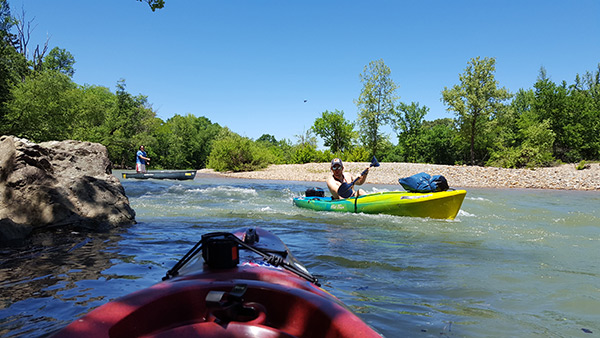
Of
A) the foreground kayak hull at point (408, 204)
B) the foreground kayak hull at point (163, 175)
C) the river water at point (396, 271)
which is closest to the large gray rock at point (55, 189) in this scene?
the river water at point (396, 271)

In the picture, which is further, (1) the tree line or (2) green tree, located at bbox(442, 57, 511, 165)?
(2) green tree, located at bbox(442, 57, 511, 165)

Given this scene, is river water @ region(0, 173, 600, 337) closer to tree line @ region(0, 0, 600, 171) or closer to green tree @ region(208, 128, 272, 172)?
tree line @ region(0, 0, 600, 171)

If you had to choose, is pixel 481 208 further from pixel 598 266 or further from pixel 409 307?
pixel 409 307

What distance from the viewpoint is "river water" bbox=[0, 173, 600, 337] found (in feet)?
8.11

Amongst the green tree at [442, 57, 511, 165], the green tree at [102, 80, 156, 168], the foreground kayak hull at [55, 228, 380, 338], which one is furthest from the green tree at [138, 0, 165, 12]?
the green tree at [102, 80, 156, 168]

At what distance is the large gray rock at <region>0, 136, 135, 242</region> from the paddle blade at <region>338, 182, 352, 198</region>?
14.5 feet

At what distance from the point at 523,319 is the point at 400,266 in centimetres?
146

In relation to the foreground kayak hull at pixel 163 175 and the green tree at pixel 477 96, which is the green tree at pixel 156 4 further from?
the green tree at pixel 477 96

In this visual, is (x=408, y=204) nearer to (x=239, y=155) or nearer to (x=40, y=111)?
(x=40, y=111)

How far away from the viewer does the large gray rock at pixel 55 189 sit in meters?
4.55

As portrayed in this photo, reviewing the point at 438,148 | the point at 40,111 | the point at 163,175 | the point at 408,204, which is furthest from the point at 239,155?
the point at 438,148

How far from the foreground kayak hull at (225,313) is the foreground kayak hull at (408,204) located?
5934 mm

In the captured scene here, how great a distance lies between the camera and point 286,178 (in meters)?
24.8

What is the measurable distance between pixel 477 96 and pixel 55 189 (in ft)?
103
